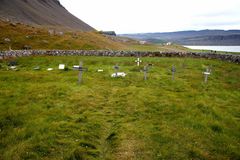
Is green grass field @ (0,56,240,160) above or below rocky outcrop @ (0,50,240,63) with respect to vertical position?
below

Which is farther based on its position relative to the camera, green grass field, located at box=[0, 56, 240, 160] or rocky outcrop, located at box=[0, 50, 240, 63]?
rocky outcrop, located at box=[0, 50, 240, 63]

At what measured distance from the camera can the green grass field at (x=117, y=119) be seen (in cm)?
1365

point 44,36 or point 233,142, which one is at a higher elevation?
point 44,36

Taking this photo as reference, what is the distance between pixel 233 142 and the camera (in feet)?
49.6

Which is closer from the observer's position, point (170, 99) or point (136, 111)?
point (136, 111)

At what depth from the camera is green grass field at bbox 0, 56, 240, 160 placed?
13648 mm

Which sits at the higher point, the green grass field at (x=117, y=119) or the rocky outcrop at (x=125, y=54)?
the rocky outcrop at (x=125, y=54)

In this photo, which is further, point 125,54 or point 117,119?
point 125,54

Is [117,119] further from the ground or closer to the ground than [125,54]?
closer to the ground

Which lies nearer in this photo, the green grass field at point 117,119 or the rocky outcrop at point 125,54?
the green grass field at point 117,119

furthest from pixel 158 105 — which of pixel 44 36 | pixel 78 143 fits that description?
pixel 44 36

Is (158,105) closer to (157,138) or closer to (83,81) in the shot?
(157,138)

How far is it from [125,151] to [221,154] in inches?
212

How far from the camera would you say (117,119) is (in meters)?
18.1
